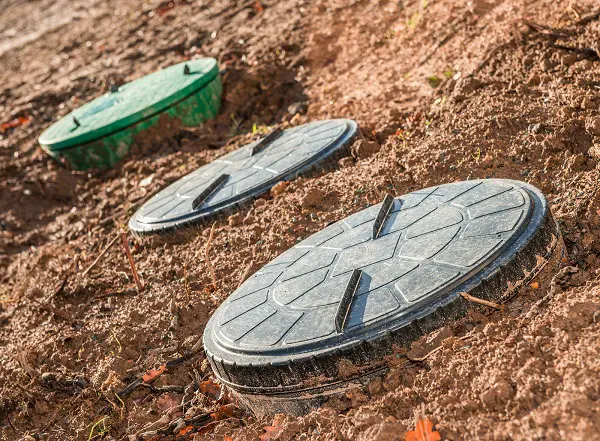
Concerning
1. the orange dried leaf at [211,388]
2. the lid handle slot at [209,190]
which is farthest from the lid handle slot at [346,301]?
the lid handle slot at [209,190]

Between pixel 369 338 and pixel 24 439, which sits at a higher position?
pixel 369 338

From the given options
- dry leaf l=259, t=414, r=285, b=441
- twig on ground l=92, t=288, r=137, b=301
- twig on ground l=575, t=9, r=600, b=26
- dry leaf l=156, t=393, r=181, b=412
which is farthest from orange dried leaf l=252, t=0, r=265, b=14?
dry leaf l=259, t=414, r=285, b=441

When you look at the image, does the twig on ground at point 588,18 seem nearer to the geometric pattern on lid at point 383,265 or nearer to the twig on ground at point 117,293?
the geometric pattern on lid at point 383,265

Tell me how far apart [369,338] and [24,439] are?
1686mm

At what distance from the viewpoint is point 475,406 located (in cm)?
231

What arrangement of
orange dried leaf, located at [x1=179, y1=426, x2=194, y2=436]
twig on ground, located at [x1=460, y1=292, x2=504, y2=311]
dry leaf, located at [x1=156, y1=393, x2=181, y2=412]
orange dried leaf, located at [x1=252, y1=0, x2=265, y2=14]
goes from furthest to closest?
1. orange dried leaf, located at [x1=252, y1=0, x2=265, y2=14]
2. dry leaf, located at [x1=156, y1=393, x2=181, y2=412]
3. orange dried leaf, located at [x1=179, y1=426, x2=194, y2=436]
4. twig on ground, located at [x1=460, y1=292, x2=504, y2=311]

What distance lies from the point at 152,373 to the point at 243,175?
1.38 meters

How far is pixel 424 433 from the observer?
7.48ft

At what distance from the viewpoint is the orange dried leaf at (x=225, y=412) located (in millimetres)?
3029

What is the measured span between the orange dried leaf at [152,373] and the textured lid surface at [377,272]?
0.38 metres

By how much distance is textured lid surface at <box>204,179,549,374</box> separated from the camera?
262 centimetres

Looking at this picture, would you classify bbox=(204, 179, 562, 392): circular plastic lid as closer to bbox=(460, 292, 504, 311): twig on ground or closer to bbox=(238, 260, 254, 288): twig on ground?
bbox=(460, 292, 504, 311): twig on ground

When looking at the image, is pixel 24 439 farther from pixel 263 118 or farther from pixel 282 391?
pixel 263 118

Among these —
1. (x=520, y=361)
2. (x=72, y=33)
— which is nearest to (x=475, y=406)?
(x=520, y=361)
